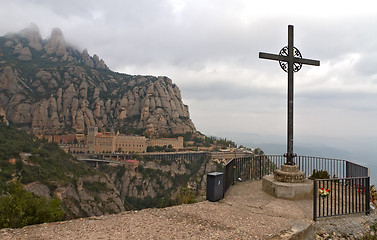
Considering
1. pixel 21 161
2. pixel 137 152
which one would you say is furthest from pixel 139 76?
pixel 21 161

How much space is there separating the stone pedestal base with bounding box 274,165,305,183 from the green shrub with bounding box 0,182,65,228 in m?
7.10

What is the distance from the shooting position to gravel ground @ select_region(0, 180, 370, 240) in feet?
13.8

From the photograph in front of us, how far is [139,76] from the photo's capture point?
14775 cm

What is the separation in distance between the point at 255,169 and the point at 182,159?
8911cm

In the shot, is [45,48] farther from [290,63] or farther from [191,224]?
[191,224]

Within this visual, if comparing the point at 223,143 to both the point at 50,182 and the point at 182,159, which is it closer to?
the point at 182,159

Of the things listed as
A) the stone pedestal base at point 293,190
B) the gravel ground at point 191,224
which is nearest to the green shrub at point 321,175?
the stone pedestal base at point 293,190

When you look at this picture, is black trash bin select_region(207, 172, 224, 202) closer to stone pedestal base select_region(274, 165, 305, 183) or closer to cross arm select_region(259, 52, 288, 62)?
stone pedestal base select_region(274, 165, 305, 183)

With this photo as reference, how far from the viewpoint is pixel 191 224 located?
485 centimetres

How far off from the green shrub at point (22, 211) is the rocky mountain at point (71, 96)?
360 ft

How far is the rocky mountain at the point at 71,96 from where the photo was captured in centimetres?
10194

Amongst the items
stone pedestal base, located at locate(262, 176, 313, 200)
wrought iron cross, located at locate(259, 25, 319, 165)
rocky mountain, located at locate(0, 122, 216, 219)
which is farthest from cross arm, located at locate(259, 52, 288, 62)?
rocky mountain, located at locate(0, 122, 216, 219)

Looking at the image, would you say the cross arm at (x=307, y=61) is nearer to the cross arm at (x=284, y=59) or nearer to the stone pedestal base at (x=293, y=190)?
the cross arm at (x=284, y=59)

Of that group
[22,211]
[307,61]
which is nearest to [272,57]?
[307,61]
